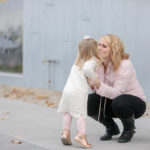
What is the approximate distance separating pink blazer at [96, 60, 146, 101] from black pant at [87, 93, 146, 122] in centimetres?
7

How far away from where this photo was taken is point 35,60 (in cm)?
1029

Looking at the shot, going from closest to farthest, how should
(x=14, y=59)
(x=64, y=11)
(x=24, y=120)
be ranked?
(x=24, y=120) < (x=64, y=11) < (x=14, y=59)

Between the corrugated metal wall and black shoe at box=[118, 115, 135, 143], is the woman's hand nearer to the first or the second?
black shoe at box=[118, 115, 135, 143]

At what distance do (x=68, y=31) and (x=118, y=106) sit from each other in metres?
5.13

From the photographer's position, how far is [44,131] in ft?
17.7

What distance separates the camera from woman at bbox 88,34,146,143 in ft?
14.7

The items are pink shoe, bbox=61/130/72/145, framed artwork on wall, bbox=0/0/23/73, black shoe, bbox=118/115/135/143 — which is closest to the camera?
pink shoe, bbox=61/130/72/145

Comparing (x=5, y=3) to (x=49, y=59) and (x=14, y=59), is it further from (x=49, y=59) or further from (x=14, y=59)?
(x=49, y=59)

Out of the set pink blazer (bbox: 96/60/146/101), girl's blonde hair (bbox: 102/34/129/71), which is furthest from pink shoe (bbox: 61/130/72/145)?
girl's blonde hair (bbox: 102/34/129/71)

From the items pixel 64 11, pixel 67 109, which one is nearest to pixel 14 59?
pixel 64 11

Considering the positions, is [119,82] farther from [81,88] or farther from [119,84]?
[81,88]

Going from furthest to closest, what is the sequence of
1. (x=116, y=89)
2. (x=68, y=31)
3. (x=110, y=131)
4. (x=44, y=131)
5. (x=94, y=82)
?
(x=68, y=31), (x=44, y=131), (x=110, y=131), (x=116, y=89), (x=94, y=82)

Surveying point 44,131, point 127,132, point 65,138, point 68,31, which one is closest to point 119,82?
point 127,132

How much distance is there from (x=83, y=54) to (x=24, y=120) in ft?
7.05
